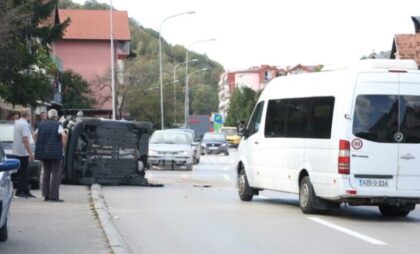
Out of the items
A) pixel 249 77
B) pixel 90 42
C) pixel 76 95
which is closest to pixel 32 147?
pixel 76 95

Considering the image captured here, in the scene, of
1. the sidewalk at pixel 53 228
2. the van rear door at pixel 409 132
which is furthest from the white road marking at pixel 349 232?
the sidewalk at pixel 53 228

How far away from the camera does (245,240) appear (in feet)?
38.2

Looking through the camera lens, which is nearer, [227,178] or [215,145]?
[227,178]

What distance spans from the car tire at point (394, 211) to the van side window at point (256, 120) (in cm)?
349

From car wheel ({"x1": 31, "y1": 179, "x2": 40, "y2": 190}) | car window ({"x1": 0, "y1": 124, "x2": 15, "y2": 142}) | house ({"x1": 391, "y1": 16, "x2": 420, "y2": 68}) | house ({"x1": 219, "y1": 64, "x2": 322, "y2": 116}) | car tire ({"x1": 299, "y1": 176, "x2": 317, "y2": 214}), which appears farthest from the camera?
house ({"x1": 219, "y1": 64, "x2": 322, "y2": 116})

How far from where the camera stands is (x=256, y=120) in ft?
59.2

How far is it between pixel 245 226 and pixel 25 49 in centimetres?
1571

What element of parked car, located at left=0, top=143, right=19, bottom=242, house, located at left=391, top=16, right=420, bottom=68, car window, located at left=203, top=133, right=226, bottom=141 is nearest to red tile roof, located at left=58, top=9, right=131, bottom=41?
car window, located at left=203, top=133, right=226, bottom=141

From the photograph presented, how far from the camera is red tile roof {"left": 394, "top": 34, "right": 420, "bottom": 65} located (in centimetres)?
6050

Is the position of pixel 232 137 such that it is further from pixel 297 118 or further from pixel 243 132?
pixel 297 118

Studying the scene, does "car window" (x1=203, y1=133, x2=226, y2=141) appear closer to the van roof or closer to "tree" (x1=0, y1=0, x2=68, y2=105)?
"tree" (x1=0, y1=0, x2=68, y2=105)

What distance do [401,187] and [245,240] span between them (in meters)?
3.79

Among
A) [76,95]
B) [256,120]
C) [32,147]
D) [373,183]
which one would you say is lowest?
[373,183]

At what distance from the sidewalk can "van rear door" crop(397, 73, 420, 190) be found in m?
Answer: 5.36
